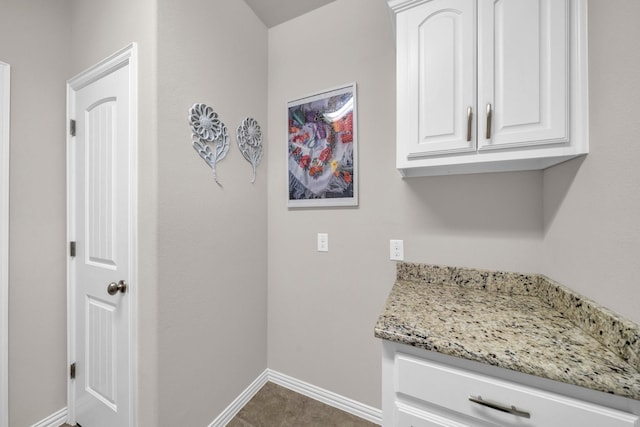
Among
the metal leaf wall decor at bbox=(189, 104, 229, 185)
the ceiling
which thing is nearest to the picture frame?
the metal leaf wall decor at bbox=(189, 104, 229, 185)

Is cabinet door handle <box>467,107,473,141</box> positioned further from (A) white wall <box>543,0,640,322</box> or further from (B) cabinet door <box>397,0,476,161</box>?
(A) white wall <box>543,0,640,322</box>

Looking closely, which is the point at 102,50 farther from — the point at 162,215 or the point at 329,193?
the point at 329,193

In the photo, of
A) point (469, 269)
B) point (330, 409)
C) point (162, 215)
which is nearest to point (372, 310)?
point (469, 269)

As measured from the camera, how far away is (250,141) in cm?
172

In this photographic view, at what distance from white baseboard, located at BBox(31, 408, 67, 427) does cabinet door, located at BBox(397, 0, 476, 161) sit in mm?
2494

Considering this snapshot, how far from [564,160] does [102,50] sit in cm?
231

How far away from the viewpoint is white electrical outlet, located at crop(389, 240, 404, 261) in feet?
4.92

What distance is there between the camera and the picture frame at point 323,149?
163 centimetres

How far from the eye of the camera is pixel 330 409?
166 centimetres

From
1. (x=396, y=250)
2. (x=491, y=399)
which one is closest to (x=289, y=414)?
(x=396, y=250)

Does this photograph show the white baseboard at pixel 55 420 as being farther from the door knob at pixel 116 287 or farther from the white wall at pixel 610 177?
the white wall at pixel 610 177

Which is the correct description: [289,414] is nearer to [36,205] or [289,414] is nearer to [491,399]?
[491,399]

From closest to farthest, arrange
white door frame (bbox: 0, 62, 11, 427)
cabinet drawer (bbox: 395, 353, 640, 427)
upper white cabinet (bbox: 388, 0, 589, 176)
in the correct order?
cabinet drawer (bbox: 395, 353, 640, 427), upper white cabinet (bbox: 388, 0, 589, 176), white door frame (bbox: 0, 62, 11, 427)

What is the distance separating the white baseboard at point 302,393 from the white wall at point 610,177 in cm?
135
